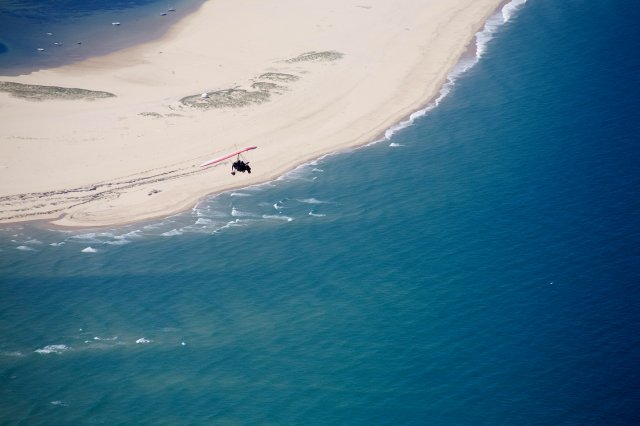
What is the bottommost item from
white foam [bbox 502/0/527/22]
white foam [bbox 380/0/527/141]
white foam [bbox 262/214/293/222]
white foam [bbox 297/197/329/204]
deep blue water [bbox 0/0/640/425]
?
deep blue water [bbox 0/0/640/425]

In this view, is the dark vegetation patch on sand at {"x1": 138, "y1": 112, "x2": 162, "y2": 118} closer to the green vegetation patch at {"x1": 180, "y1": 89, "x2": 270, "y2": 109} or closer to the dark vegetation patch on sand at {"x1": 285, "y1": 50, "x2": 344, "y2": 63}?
the green vegetation patch at {"x1": 180, "y1": 89, "x2": 270, "y2": 109}

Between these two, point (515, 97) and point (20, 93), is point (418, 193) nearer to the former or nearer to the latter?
point (515, 97)

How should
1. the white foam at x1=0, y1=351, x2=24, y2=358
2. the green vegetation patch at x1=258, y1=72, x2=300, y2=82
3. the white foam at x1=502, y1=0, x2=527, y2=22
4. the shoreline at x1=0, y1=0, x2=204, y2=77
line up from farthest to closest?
1. the white foam at x1=502, y1=0, x2=527, y2=22
2. the shoreline at x1=0, y1=0, x2=204, y2=77
3. the green vegetation patch at x1=258, y1=72, x2=300, y2=82
4. the white foam at x1=0, y1=351, x2=24, y2=358

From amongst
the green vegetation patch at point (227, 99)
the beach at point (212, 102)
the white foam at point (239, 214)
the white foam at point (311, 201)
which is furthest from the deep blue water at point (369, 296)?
the green vegetation patch at point (227, 99)

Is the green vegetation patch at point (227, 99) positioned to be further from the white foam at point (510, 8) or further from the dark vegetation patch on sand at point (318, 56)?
the white foam at point (510, 8)

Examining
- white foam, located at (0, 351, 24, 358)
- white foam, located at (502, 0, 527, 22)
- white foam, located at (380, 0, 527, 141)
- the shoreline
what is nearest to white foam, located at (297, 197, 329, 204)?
white foam, located at (380, 0, 527, 141)

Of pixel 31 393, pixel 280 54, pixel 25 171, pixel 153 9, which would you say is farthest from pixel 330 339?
pixel 153 9

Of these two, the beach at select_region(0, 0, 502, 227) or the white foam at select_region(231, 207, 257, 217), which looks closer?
the white foam at select_region(231, 207, 257, 217)
